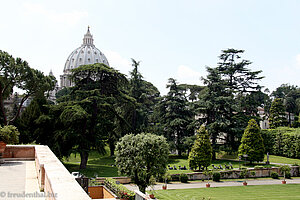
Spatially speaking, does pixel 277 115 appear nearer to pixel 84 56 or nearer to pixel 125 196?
pixel 125 196

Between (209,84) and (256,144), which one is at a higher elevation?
(209,84)

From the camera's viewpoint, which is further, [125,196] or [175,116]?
[175,116]

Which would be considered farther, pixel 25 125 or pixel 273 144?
pixel 273 144

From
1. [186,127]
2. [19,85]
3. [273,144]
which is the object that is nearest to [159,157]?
[19,85]

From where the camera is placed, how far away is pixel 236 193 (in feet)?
77.6

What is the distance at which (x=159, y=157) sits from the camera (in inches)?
819

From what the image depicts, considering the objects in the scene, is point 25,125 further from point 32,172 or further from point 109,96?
point 32,172

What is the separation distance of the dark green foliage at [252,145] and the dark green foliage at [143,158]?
18.1 m

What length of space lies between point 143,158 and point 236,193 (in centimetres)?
897

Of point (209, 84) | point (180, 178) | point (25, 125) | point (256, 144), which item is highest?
point (209, 84)

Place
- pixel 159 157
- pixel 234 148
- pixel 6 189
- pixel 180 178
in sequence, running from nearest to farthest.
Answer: pixel 6 189, pixel 159 157, pixel 180 178, pixel 234 148

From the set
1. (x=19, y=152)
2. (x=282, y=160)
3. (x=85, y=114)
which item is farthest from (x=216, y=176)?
(x=19, y=152)

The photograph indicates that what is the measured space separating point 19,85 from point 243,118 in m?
29.1

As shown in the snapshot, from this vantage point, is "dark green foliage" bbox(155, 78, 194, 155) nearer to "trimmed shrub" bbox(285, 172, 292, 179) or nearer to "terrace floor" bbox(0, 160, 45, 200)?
"trimmed shrub" bbox(285, 172, 292, 179)
